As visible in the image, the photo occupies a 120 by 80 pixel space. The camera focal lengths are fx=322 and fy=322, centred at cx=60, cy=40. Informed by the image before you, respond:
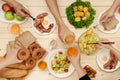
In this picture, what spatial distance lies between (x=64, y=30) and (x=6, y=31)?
1.32ft

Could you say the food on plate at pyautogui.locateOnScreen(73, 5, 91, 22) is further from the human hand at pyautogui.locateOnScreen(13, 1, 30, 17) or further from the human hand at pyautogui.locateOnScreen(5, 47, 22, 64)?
the human hand at pyautogui.locateOnScreen(5, 47, 22, 64)

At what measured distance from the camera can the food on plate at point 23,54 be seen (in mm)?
2126

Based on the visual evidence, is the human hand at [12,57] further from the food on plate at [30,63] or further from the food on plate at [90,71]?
the food on plate at [90,71]

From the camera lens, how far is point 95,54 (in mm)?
2234

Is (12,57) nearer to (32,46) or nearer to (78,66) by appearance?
(32,46)

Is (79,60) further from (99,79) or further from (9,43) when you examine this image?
(9,43)

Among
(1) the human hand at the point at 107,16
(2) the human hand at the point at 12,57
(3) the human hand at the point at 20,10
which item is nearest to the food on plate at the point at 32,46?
(2) the human hand at the point at 12,57

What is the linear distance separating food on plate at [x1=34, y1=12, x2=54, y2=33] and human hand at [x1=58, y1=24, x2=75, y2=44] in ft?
A: 0.24

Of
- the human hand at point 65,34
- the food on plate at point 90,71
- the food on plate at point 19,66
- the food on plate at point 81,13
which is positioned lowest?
the food on plate at point 90,71

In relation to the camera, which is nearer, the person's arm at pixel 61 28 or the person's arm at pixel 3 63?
the person's arm at pixel 3 63

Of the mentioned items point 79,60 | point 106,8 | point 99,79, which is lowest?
point 99,79

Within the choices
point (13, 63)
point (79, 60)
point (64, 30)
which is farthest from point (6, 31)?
point (79, 60)

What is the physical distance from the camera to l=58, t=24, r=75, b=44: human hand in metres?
2.20

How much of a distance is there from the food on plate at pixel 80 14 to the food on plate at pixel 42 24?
5.8 inches
